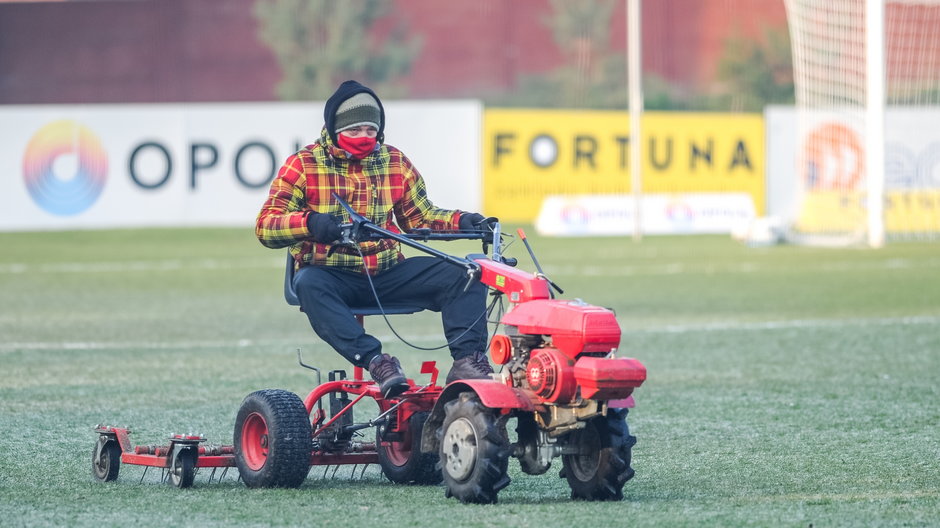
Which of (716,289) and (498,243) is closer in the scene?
(498,243)

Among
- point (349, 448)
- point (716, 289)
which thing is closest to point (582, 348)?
point (349, 448)

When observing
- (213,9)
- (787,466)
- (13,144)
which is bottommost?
(787,466)

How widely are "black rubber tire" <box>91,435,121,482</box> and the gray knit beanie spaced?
150 cm

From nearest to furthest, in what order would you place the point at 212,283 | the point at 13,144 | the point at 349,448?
the point at 349,448
the point at 212,283
the point at 13,144

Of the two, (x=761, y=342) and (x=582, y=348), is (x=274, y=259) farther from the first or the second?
(x=582, y=348)

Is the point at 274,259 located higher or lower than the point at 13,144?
lower

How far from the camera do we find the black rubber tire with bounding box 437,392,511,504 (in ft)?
18.1

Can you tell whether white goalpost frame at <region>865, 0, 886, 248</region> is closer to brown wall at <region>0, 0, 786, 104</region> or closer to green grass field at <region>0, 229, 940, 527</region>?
green grass field at <region>0, 229, 940, 527</region>

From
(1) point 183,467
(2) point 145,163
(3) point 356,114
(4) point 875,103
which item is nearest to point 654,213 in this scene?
(4) point 875,103

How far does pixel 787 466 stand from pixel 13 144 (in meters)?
20.5

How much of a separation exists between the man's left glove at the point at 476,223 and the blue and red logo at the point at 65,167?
64.5 ft

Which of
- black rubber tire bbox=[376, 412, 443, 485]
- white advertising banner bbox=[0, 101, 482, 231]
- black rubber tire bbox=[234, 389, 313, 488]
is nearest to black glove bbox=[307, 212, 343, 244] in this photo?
black rubber tire bbox=[234, 389, 313, 488]

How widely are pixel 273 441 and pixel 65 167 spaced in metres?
20.3

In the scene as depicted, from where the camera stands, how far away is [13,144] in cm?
2527
